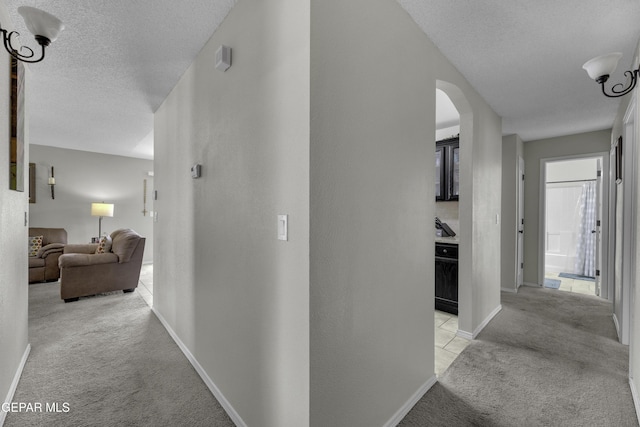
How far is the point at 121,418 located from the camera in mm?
1731

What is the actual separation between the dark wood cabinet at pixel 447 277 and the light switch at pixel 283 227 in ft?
8.70

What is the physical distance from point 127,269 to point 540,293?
6.14 metres

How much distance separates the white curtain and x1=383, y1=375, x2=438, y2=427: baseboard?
547 cm

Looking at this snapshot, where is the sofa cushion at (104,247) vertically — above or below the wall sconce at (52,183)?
below

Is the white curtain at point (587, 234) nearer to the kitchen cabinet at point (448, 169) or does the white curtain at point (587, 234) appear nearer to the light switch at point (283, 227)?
the kitchen cabinet at point (448, 169)

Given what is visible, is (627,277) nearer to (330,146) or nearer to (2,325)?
(330,146)

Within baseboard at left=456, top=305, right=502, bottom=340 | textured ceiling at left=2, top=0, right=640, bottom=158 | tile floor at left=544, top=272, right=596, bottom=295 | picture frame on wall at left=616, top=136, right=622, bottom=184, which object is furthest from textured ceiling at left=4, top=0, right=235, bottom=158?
tile floor at left=544, top=272, right=596, bottom=295

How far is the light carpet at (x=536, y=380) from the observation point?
5.74ft

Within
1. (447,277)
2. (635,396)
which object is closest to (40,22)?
(447,277)

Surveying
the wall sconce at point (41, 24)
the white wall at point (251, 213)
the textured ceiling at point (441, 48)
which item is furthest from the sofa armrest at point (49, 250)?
the wall sconce at point (41, 24)

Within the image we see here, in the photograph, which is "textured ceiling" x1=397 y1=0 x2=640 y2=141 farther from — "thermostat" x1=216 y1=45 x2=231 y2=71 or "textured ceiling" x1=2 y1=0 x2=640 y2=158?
"thermostat" x1=216 y1=45 x2=231 y2=71

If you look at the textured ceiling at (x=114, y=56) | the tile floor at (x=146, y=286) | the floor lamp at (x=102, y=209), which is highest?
the textured ceiling at (x=114, y=56)

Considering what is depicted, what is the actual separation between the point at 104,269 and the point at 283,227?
4090 mm

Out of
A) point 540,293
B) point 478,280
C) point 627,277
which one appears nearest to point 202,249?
point 478,280
